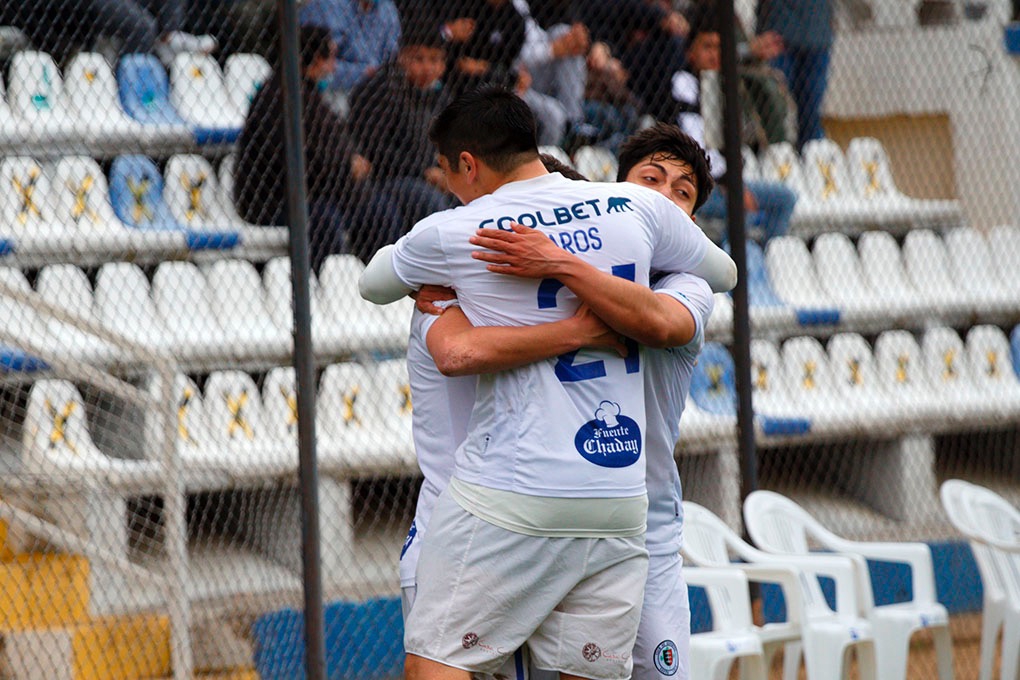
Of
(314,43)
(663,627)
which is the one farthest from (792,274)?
(663,627)

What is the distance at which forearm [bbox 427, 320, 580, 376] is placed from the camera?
230cm

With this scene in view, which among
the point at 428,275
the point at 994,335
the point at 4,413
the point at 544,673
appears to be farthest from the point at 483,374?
the point at 994,335

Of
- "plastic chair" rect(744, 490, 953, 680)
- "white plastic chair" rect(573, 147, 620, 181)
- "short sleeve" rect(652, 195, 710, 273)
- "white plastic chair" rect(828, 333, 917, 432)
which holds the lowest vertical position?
"plastic chair" rect(744, 490, 953, 680)

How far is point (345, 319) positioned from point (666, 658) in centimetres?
312

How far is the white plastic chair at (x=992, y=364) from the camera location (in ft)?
21.5

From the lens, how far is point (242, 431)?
5.19 metres

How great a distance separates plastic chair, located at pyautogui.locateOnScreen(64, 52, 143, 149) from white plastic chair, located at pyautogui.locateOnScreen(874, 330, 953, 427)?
3551 millimetres

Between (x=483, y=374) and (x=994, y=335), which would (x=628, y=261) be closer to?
(x=483, y=374)

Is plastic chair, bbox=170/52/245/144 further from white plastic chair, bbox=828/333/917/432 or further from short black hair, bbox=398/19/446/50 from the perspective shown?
white plastic chair, bbox=828/333/917/432

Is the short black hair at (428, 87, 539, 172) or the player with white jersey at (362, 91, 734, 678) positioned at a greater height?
the short black hair at (428, 87, 539, 172)

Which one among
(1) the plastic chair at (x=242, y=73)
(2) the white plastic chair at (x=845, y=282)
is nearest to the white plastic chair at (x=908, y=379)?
(2) the white plastic chair at (x=845, y=282)

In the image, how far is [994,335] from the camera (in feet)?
22.1

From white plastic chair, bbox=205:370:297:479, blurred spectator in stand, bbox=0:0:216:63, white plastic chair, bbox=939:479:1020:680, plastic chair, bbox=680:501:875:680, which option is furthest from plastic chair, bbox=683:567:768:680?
blurred spectator in stand, bbox=0:0:216:63

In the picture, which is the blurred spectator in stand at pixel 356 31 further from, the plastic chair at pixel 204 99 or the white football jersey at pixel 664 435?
the white football jersey at pixel 664 435
